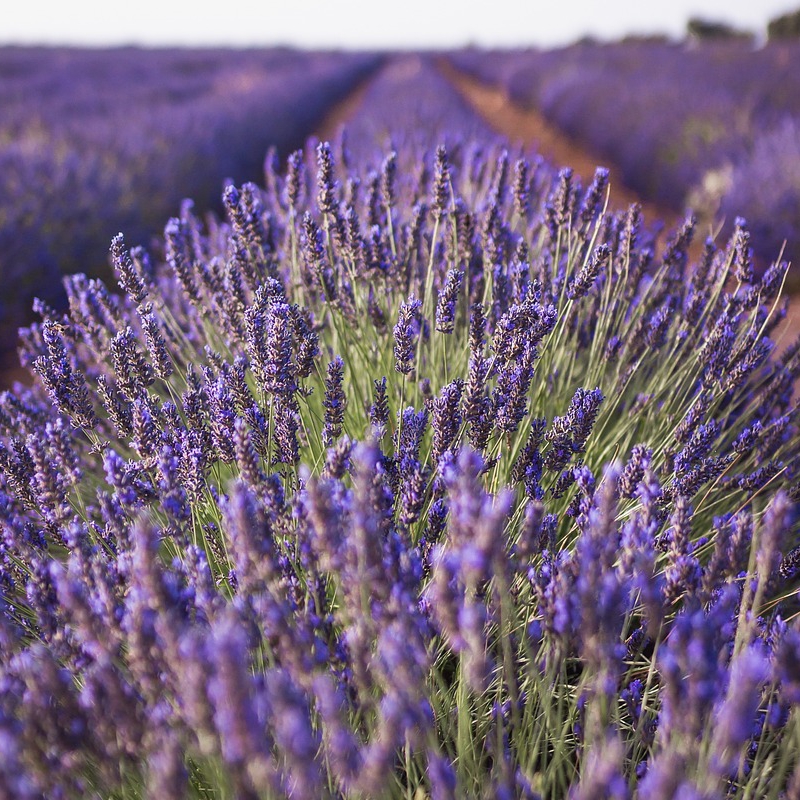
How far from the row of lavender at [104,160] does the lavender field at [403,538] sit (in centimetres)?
242

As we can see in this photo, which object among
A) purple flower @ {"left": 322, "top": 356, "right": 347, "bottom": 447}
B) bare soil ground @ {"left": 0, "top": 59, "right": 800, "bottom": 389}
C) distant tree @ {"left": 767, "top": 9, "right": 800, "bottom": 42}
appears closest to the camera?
purple flower @ {"left": 322, "top": 356, "right": 347, "bottom": 447}

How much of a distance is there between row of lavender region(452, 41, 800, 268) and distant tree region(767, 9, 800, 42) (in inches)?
440

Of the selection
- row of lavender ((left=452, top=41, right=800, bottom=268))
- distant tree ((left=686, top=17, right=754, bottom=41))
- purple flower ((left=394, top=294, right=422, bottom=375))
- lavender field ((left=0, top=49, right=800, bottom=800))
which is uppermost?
distant tree ((left=686, top=17, right=754, bottom=41))

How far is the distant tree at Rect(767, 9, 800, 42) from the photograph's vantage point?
22672mm

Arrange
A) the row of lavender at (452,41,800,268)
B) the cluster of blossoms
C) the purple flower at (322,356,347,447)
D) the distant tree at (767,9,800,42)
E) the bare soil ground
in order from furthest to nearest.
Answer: the distant tree at (767,9,800,42), the row of lavender at (452,41,800,268), the bare soil ground, the purple flower at (322,356,347,447), the cluster of blossoms

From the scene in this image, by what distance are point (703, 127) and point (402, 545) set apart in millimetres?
8309

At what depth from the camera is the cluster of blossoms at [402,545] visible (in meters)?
0.77

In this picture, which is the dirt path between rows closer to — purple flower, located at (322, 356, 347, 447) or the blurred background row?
the blurred background row

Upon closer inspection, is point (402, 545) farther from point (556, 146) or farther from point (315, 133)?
point (315, 133)

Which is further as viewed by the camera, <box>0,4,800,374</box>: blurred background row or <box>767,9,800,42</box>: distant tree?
<box>767,9,800,42</box>: distant tree

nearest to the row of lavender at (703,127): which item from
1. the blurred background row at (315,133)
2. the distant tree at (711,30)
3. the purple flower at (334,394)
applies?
the blurred background row at (315,133)

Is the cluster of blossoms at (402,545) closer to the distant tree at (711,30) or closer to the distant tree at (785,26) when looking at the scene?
the distant tree at (785,26)

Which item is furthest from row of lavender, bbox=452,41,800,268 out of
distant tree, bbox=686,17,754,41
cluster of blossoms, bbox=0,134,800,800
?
distant tree, bbox=686,17,754,41

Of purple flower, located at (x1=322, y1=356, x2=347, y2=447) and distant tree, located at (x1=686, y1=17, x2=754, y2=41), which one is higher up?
distant tree, located at (x1=686, y1=17, x2=754, y2=41)
